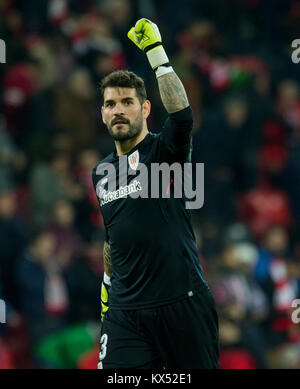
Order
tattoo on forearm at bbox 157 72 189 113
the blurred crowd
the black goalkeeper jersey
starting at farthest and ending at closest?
the blurred crowd < the black goalkeeper jersey < tattoo on forearm at bbox 157 72 189 113

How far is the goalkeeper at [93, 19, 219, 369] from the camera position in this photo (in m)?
4.83

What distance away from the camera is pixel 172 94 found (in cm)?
475

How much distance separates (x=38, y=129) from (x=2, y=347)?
309 centimetres

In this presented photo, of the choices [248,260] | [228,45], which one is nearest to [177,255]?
[248,260]

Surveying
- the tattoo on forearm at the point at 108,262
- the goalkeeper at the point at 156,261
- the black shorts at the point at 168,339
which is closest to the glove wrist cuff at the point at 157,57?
the goalkeeper at the point at 156,261

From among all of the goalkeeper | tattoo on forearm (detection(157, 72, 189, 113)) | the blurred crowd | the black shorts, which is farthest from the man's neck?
the blurred crowd

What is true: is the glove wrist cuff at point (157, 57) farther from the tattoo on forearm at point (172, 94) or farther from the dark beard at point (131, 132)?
the dark beard at point (131, 132)

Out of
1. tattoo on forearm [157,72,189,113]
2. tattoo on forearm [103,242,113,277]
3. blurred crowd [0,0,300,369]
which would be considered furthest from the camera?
blurred crowd [0,0,300,369]

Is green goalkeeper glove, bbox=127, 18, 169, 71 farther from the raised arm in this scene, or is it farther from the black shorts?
the black shorts

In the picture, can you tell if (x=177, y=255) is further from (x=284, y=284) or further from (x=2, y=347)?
(x=284, y=284)

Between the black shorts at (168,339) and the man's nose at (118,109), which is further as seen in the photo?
the man's nose at (118,109)

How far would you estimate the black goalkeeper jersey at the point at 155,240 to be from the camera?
4.85 m

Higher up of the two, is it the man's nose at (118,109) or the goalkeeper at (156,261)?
the man's nose at (118,109)

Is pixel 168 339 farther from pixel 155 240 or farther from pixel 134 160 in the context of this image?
pixel 134 160
